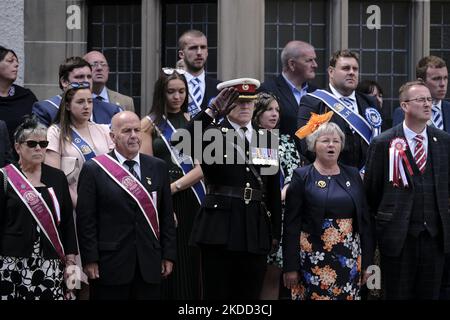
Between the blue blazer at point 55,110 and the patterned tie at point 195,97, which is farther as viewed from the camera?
the patterned tie at point 195,97

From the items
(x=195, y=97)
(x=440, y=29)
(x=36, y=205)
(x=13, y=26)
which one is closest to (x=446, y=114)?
(x=440, y=29)

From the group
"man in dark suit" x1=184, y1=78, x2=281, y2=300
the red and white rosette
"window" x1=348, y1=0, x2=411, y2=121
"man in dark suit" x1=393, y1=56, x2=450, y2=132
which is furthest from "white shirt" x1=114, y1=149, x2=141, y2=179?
"window" x1=348, y1=0, x2=411, y2=121

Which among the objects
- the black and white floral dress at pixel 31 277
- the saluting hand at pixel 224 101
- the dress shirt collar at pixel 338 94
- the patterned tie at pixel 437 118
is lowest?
the black and white floral dress at pixel 31 277

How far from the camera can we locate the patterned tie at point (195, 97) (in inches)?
360

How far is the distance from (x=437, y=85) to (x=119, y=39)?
335cm

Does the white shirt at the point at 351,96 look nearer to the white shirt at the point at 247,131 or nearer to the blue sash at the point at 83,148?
the white shirt at the point at 247,131

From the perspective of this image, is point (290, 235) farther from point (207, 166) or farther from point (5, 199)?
point (5, 199)

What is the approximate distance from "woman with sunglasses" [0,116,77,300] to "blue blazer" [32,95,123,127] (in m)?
0.79

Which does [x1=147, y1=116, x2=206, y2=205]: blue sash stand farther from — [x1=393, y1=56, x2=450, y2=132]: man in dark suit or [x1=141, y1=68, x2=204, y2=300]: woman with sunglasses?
[x1=393, y1=56, x2=450, y2=132]: man in dark suit

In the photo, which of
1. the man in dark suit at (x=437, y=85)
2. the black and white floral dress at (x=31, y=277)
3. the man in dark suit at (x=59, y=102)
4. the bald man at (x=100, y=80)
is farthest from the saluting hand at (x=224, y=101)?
the man in dark suit at (x=437, y=85)

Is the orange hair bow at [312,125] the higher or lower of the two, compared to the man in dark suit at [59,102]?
lower

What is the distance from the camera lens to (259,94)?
8.79m

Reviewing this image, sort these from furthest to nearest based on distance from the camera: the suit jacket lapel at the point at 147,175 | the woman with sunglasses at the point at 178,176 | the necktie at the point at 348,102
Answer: the necktie at the point at 348,102
the woman with sunglasses at the point at 178,176
the suit jacket lapel at the point at 147,175

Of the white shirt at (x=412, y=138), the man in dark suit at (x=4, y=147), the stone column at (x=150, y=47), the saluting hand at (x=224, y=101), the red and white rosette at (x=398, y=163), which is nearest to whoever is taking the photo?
the saluting hand at (x=224, y=101)
